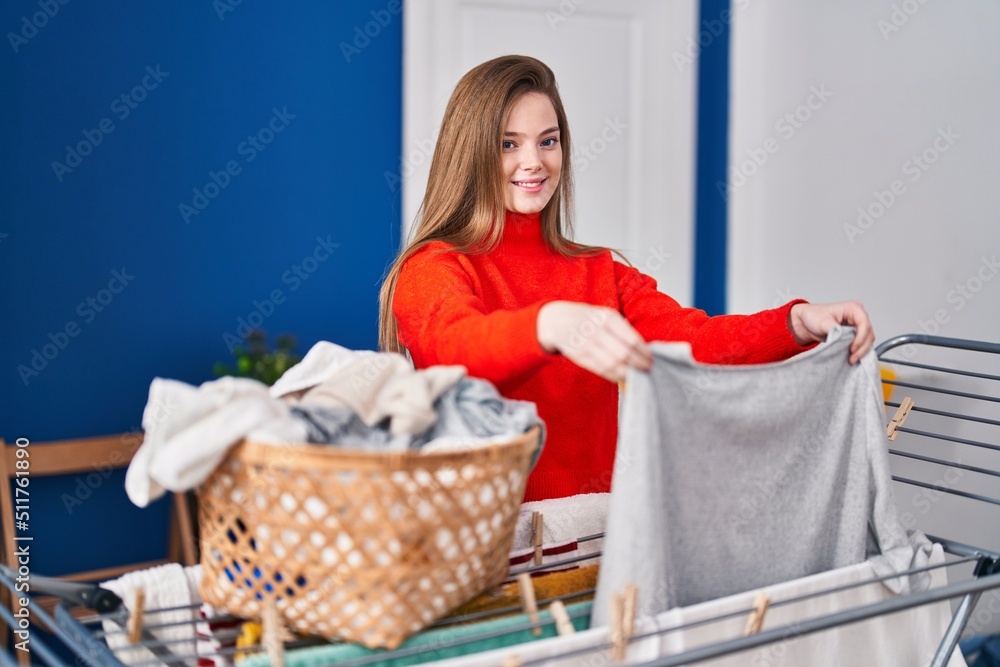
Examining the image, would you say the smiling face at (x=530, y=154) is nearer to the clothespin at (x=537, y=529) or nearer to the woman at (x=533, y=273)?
the woman at (x=533, y=273)

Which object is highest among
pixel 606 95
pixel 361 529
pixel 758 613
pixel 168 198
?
pixel 606 95

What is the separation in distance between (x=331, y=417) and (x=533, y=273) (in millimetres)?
660

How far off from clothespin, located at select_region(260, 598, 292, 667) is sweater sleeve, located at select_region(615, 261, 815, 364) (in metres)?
0.80

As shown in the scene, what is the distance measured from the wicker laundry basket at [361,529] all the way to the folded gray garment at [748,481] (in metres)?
0.13

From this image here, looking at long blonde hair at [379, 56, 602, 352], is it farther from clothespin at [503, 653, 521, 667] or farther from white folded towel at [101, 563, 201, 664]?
clothespin at [503, 653, 521, 667]

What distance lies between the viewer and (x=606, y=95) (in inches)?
113

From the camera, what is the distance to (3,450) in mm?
2141

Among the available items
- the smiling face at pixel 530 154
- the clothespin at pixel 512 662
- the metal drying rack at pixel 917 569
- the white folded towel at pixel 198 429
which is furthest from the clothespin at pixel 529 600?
the smiling face at pixel 530 154

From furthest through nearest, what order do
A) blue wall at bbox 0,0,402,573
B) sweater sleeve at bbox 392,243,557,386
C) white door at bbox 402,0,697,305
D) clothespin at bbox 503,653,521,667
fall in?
white door at bbox 402,0,697,305, blue wall at bbox 0,0,402,573, sweater sleeve at bbox 392,243,557,386, clothespin at bbox 503,653,521,667

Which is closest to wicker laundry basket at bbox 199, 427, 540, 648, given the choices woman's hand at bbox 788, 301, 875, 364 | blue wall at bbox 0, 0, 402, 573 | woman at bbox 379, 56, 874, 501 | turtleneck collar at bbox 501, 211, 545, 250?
woman at bbox 379, 56, 874, 501

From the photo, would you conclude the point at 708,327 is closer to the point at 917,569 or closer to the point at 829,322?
the point at 829,322

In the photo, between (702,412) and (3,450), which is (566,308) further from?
(3,450)

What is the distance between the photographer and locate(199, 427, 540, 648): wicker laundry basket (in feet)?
2.72

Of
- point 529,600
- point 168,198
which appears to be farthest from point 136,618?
point 168,198
